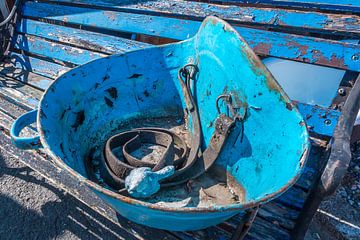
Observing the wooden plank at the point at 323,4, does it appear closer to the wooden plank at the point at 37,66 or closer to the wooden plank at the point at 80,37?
the wooden plank at the point at 80,37

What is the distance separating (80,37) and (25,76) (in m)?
0.77

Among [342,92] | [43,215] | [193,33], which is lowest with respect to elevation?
[43,215]

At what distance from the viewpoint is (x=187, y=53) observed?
5.81ft

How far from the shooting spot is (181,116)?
6.53ft

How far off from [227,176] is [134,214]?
706 mm

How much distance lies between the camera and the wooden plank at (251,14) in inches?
64.0

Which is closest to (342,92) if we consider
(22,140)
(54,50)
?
(22,140)

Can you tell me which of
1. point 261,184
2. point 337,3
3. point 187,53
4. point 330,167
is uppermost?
point 337,3

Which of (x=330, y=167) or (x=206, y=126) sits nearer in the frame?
(x=330, y=167)

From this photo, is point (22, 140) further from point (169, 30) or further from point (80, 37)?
point (80, 37)

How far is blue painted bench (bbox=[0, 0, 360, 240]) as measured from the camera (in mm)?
1333

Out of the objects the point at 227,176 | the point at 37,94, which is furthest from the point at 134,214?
the point at 37,94

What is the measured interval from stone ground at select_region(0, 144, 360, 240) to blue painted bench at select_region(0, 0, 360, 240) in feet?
1.07

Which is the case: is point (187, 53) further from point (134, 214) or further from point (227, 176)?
point (134, 214)
